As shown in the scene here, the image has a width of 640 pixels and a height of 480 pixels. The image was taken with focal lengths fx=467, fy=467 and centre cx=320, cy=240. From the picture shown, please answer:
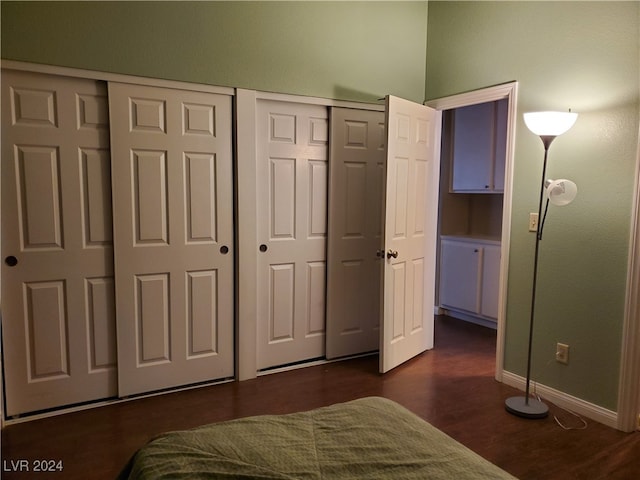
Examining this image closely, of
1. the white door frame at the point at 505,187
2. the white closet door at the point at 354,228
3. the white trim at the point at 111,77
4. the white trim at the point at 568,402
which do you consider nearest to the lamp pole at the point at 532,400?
the white trim at the point at 568,402

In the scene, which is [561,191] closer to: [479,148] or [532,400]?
[532,400]

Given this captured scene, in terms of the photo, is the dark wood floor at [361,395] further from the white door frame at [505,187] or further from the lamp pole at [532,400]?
Result: the white door frame at [505,187]

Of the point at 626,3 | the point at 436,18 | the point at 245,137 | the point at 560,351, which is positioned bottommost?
the point at 560,351

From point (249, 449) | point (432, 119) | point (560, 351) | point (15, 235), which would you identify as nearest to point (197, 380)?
point (15, 235)

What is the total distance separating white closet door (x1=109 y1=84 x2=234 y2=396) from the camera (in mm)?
2807

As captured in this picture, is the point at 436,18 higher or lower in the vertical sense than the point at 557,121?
higher

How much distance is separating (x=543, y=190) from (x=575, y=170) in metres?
0.21

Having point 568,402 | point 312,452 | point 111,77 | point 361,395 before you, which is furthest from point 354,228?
point 312,452

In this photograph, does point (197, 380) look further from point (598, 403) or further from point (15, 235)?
point (598, 403)

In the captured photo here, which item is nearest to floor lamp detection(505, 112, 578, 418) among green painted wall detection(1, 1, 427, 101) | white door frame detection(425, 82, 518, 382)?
white door frame detection(425, 82, 518, 382)

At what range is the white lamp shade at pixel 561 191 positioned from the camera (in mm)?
2666

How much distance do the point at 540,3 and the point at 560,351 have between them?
7.14ft

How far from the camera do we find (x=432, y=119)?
3.67 m

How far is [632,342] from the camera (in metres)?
2.55
